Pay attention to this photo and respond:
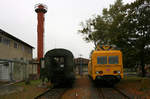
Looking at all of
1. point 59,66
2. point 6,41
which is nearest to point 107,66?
point 59,66

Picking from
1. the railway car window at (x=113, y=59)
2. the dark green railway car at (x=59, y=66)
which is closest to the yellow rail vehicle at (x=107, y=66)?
the railway car window at (x=113, y=59)

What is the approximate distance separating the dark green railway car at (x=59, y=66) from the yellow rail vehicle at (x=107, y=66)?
6.87 feet

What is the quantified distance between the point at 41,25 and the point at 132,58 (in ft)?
53.1

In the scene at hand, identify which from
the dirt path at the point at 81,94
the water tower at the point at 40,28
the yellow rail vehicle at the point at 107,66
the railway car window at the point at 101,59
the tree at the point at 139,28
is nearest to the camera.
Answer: the dirt path at the point at 81,94

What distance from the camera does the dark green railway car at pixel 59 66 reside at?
14.1 meters

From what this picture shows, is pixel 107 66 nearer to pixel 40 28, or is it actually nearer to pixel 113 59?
pixel 113 59

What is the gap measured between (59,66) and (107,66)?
3919mm

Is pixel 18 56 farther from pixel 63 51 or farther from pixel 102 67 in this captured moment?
pixel 102 67

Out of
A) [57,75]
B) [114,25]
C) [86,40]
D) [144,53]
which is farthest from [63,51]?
[86,40]

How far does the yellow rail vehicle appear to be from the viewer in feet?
43.2

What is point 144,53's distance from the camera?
16422mm

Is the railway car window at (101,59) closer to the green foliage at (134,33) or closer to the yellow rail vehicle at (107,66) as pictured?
the yellow rail vehicle at (107,66)

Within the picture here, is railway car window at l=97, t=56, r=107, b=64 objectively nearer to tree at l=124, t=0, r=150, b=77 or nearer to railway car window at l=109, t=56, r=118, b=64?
railway car window at l=109, t=56, r=118, b=64

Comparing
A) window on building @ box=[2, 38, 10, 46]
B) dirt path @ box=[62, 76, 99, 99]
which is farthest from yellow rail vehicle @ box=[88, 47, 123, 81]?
window on building @ box=[2, 38, 10, 46]
